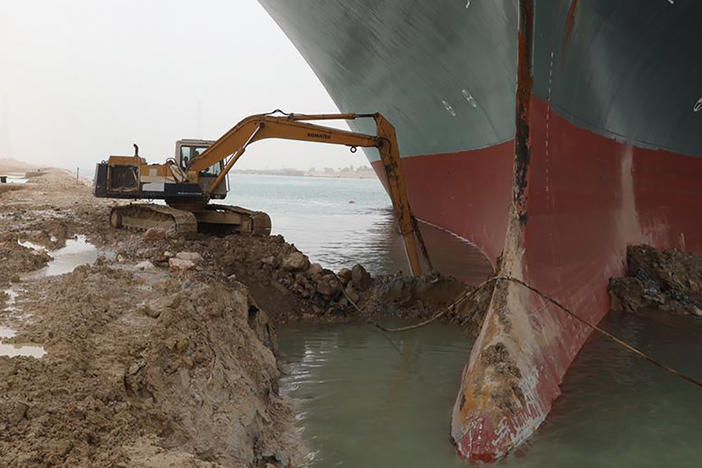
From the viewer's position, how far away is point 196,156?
395 inches

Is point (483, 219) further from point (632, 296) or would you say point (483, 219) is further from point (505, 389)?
point (505, 389)

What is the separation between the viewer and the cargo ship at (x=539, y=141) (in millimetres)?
4484

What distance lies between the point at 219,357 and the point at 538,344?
103 inches

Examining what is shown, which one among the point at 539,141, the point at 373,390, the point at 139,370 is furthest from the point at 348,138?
the point at 139,370

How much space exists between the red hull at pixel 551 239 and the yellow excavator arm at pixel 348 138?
1884mm

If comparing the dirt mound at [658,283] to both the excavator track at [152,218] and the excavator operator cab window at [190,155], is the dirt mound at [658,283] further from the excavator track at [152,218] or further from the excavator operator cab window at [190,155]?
the excavator operator cab window at [190,155]

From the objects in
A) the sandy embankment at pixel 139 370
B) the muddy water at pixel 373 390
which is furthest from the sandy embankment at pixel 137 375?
the muddy water at pixel 373 390

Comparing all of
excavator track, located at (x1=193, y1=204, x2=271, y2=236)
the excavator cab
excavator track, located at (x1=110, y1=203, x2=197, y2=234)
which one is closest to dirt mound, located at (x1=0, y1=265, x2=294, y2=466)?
excavator track, located at (x1=110, y1=203, x2=197, y2=234)

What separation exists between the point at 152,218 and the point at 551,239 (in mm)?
6681

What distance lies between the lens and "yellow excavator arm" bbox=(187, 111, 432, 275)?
7754 millimetres

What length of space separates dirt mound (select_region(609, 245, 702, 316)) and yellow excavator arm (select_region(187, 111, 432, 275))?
266 cm

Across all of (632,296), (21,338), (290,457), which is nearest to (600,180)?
(632,296)

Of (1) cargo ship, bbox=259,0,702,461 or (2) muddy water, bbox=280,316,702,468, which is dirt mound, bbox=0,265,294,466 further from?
(1) cargo ship, bbox=259,0,702,461

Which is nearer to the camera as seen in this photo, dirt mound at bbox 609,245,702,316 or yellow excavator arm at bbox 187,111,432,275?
dirt mound at bbox 609,245,702,316
